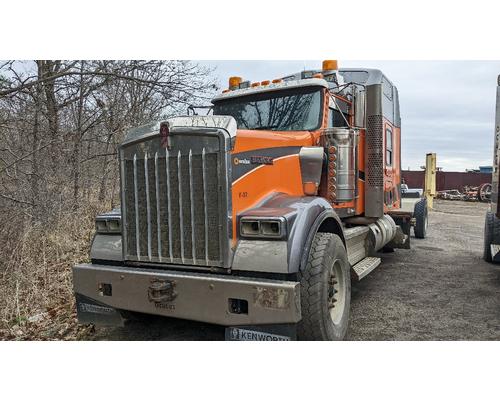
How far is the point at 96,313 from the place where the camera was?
13.3 feet

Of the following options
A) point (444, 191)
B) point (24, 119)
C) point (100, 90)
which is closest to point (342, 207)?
point (24, 119)

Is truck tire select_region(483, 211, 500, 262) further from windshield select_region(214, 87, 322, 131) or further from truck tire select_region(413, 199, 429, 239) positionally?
windshield select_region(214, 87, 322, 131)

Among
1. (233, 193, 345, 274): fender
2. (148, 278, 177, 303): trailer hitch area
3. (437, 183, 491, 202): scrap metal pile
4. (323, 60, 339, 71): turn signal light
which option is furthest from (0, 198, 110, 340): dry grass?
(437, 183, 491, 202): scrap metal pile

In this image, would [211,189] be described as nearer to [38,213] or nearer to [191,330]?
[191,330]

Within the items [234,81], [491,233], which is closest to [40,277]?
[234,81]

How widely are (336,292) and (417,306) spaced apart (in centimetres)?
179

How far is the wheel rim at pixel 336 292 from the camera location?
3.88 meters

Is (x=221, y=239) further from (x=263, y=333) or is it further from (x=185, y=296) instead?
(x=263, y=333)

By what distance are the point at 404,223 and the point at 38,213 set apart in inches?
273

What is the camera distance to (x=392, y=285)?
6.32 metres

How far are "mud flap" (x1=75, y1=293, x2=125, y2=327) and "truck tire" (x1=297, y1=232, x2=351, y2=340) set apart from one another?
69.4 inches

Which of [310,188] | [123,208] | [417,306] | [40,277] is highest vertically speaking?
[310,188]

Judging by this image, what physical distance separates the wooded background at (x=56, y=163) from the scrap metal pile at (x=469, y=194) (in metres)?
22.1

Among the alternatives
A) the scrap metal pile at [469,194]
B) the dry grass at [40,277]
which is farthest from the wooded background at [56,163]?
the scrap metal pile at [469,194]
